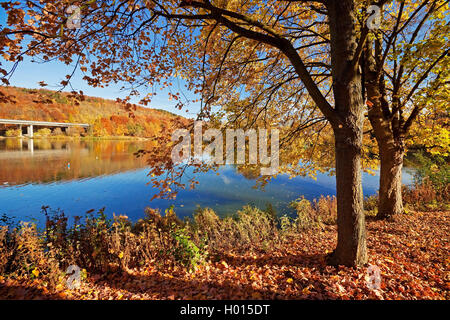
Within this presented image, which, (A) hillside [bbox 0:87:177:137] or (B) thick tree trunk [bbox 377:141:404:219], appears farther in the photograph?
(A) hillside [bbox 0:87:177:137]

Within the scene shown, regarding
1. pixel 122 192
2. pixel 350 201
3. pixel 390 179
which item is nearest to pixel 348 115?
pixel 350 201

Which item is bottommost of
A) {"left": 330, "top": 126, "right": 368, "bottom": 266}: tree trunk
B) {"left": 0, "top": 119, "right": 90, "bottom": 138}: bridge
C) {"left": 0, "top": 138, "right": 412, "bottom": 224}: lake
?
{"left": 0, "top": 138, "right": 412, "bottom": 224}: lake

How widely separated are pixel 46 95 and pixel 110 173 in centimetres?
1985

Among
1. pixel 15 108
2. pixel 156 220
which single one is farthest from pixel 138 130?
pixel 156 220

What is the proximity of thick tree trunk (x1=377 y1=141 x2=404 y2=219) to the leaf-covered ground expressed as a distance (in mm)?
1036

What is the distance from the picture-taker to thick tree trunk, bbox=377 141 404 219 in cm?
478

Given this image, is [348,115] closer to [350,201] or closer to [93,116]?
[350,201]

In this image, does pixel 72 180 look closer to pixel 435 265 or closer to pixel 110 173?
pixel 110 173
